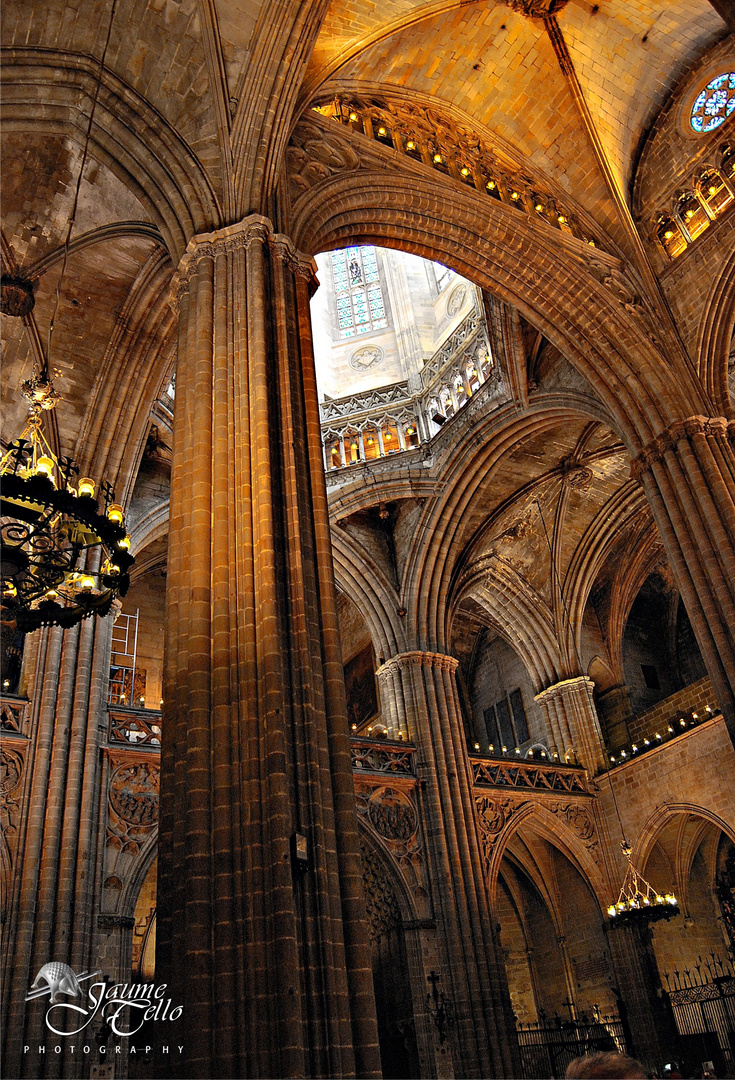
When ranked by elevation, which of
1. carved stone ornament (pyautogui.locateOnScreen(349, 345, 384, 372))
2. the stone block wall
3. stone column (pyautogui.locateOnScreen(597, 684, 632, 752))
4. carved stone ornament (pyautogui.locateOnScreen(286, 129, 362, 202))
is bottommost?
the stone block wall

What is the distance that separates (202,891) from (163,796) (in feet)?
3.52

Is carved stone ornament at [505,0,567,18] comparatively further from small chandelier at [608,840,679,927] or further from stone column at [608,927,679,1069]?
stone column at [608,927,679,1069]

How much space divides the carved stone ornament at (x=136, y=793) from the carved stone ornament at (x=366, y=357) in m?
12.7

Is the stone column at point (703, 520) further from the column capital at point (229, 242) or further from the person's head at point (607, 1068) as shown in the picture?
the person's head at point (607, 1068)

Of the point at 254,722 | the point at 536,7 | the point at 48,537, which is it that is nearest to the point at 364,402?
the point at 536,7

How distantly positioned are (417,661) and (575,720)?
15.6 ft

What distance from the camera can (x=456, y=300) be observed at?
73.8 feet

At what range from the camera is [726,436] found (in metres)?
14.1

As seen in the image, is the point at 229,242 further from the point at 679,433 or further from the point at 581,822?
the point at 581,822

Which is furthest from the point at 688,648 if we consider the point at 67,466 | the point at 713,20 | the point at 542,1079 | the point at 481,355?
the point at 67,466

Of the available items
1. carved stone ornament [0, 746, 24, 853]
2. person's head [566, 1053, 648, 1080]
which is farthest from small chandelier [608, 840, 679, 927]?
person's head [566, 1053, 648, 1080]

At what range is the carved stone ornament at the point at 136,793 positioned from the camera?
13.4 meters

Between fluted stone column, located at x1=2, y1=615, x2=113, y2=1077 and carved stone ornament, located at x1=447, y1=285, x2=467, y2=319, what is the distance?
41.6ft

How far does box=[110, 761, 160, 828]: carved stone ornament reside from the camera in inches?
527
